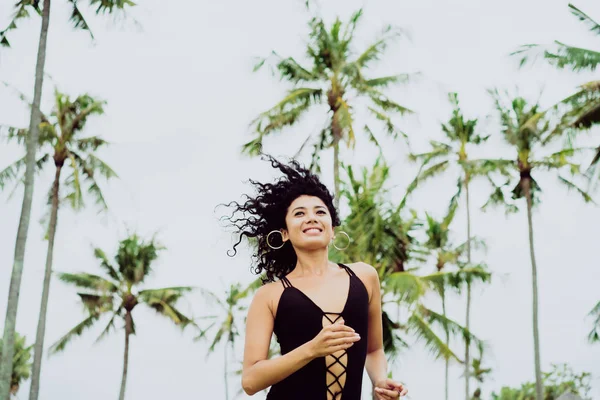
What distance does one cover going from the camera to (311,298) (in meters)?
3.11

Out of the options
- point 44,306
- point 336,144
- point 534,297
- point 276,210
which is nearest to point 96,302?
point 44,306

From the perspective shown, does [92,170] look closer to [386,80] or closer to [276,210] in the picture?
[386,80]

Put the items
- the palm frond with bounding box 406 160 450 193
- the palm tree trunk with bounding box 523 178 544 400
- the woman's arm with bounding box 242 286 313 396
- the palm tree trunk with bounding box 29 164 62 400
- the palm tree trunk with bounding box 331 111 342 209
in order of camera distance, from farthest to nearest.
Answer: the palm frond with bounding box 406 160 450 193 < the palm tree trunk with bounding box 523 178 544 400 < the palm tree trunk with bounding box 29 164 62 400 < the palm tree trunk with bounding box 331 111 342 209 < the woman's arm with bounding box 242 286 313 396

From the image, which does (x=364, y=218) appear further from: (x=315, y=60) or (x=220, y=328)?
(x=220, y=328)

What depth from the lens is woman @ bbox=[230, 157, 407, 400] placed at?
295cm

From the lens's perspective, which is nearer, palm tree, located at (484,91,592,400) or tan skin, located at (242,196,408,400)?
tan skin, located at (242,196,408,400)

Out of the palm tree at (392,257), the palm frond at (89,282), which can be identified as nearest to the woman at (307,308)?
the palm tree at (392,257)

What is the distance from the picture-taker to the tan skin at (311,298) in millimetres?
2874

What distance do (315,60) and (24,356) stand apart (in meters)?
25.7

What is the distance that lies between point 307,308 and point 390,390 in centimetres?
43

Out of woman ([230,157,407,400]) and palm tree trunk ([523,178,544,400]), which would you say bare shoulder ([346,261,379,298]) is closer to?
woman ([230,157,407,400])

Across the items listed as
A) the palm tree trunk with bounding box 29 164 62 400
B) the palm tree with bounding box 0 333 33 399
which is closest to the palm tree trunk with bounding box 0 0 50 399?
the palm tree trunk with bounding box 29 164 62 400

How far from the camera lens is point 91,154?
2362 cm

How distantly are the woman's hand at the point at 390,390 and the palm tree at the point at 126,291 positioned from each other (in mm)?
26282
